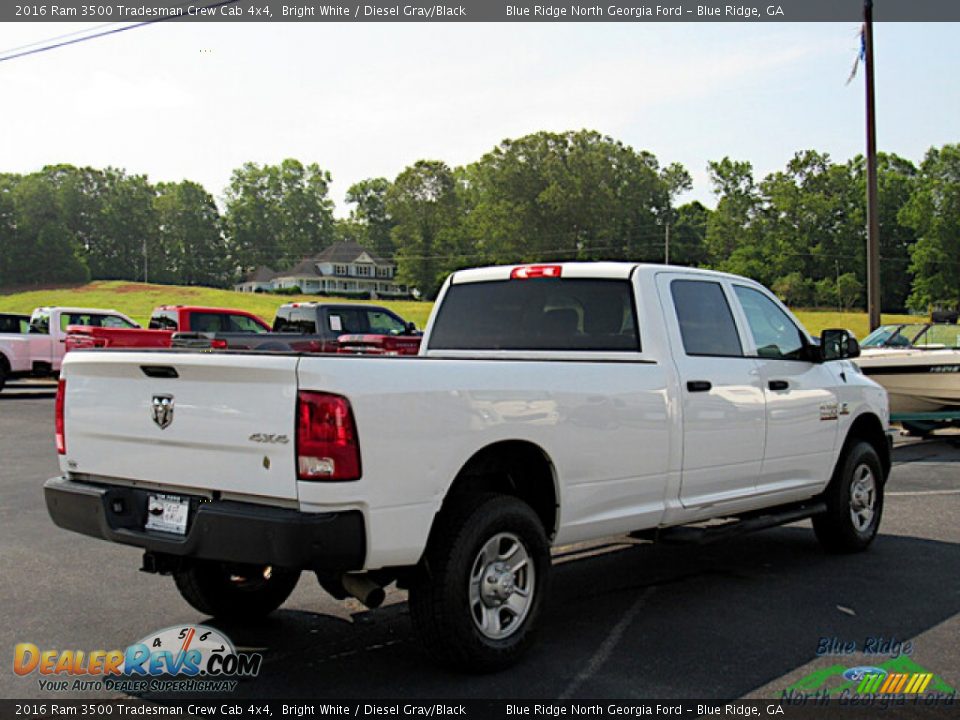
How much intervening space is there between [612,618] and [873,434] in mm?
3354

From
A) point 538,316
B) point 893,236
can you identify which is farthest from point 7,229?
point 538,316

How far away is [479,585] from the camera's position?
471 cm

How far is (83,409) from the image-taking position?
500 centimetres

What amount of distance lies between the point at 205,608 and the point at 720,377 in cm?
336

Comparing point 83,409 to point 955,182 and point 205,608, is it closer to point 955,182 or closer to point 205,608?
point 205,608

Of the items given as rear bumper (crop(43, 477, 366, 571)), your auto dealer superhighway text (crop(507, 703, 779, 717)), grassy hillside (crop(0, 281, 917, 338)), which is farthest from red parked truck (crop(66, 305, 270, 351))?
grassy hillside (crop(0, 281, 917, 338))

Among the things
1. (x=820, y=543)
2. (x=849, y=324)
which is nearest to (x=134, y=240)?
(x=849, y=324)

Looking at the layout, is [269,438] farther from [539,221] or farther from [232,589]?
[539,221]

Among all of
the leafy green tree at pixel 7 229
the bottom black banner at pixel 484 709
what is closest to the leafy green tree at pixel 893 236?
the leafy green tree at pixel 7 229

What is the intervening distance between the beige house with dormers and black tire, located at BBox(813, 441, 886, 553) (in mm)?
123216

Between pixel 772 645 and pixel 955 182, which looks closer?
pixel 772 645

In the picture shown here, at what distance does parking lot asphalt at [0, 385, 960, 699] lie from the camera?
15.2ft

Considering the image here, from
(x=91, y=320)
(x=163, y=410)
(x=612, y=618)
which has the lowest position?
(x=612, y=618)

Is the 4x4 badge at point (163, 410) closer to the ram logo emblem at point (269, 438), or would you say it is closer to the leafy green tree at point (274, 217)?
the ram logo emblem at point (269, 438)
